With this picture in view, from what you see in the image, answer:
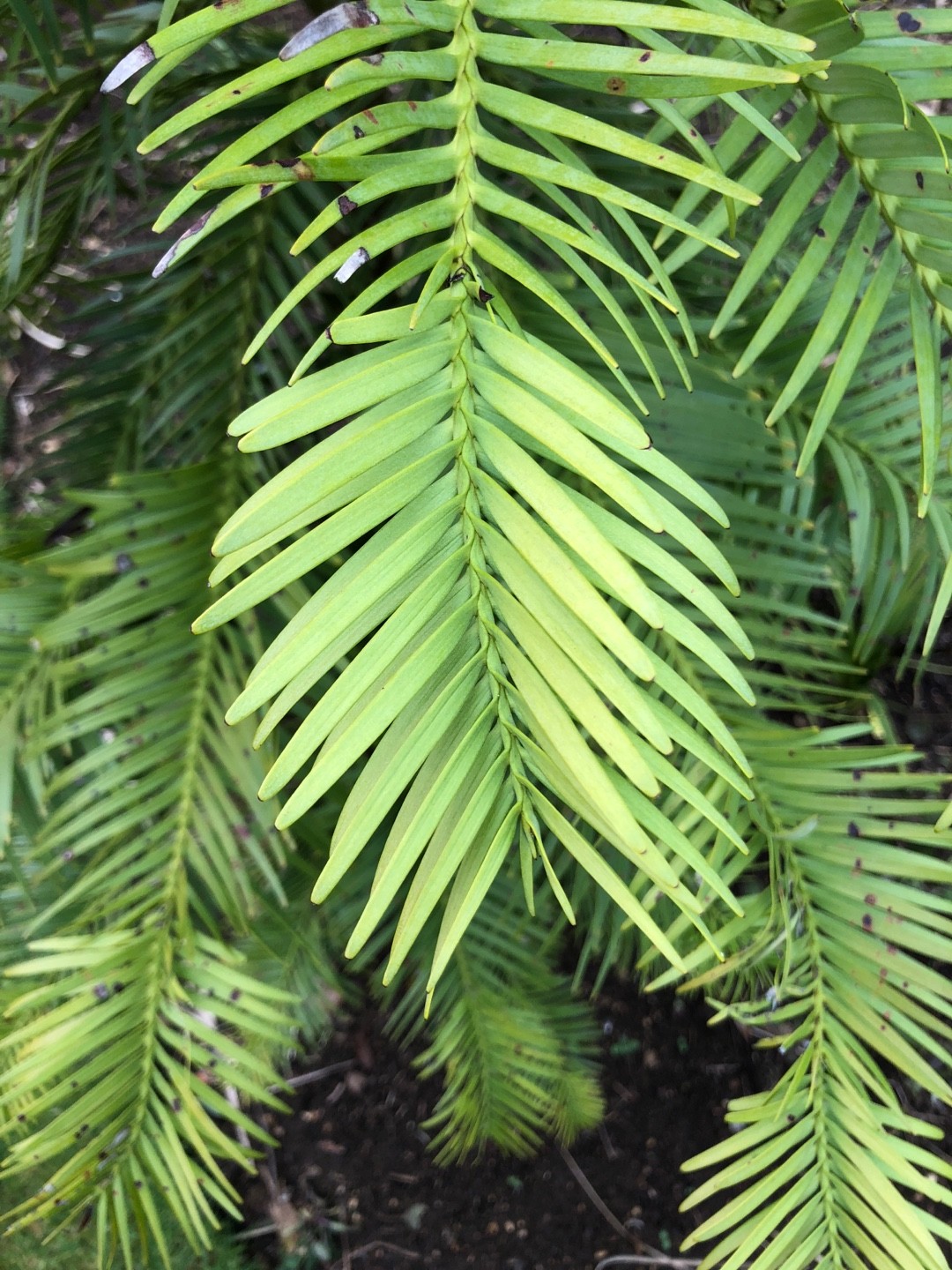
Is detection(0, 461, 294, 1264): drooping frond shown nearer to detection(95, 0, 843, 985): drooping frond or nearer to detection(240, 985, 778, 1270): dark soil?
detection(95, 0, 843, 985): drooping frond

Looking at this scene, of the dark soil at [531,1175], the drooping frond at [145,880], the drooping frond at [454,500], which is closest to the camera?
the drooping frond at [454,500]

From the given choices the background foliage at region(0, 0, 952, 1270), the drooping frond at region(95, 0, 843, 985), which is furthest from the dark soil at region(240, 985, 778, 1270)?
the drooping frond at region(95, 0, 843, 985)

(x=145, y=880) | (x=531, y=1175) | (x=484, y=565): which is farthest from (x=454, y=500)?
(x=531, y=1175)

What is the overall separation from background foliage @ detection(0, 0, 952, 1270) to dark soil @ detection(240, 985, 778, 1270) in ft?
0.61

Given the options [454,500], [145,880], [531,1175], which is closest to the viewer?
[454,500]

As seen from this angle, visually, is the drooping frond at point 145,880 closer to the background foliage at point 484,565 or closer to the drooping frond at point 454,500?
the background foliage at point 484,565

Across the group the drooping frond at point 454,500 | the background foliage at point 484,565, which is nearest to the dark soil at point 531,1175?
the background foliage at point 484,565

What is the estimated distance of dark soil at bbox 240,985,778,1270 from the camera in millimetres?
1137

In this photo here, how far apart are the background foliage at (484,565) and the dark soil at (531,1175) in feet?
0.61

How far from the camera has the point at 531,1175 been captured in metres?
1.17

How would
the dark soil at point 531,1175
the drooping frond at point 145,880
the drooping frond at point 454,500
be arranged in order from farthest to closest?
the dark soil at point 531,1175 → the drooping frond at point 145,880 → the drooping frond at point 454,500

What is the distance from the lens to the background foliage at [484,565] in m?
0.27

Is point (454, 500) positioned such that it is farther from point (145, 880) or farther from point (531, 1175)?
point (531, 1175)

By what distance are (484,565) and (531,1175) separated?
122cm
